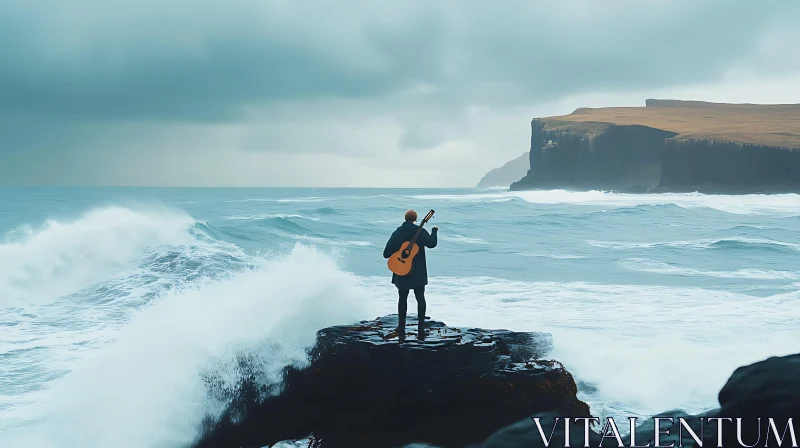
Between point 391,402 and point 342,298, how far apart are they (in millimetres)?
2283

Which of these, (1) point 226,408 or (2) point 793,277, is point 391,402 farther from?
(2) point 793,277

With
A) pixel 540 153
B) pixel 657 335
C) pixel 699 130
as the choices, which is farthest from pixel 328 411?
pixel 540 153

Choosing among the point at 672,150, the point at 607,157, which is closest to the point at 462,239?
the point at 672,150

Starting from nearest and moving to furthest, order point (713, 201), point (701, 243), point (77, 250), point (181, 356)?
point (181, 356) < point (77, 250) < point (701, 243) < point (713, 201)

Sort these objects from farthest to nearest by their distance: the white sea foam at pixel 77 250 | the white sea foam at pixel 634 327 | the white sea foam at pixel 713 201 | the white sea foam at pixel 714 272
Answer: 1. the white sea foam at pixel 713 201
2. the white sea foam at pixel 714 272
3. the white sea foam at pixel 77 250
4. the white sea foam at pixel 634 327

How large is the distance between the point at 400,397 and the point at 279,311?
→ 2.03 m

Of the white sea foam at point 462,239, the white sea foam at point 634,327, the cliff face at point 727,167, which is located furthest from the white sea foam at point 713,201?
the white sea foam at point 634,327

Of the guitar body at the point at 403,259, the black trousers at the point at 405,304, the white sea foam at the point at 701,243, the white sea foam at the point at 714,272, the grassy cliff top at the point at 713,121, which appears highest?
the grassy cliff top at the point at 713,121

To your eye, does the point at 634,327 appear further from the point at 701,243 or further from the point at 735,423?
the point at 701,243

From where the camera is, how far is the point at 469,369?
602cm

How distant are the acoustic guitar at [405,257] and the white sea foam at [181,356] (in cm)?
126

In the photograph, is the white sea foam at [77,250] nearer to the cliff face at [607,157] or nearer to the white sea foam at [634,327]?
the white sea foam at [634,327]

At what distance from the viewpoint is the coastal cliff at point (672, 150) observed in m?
76.7

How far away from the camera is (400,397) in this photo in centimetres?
592
